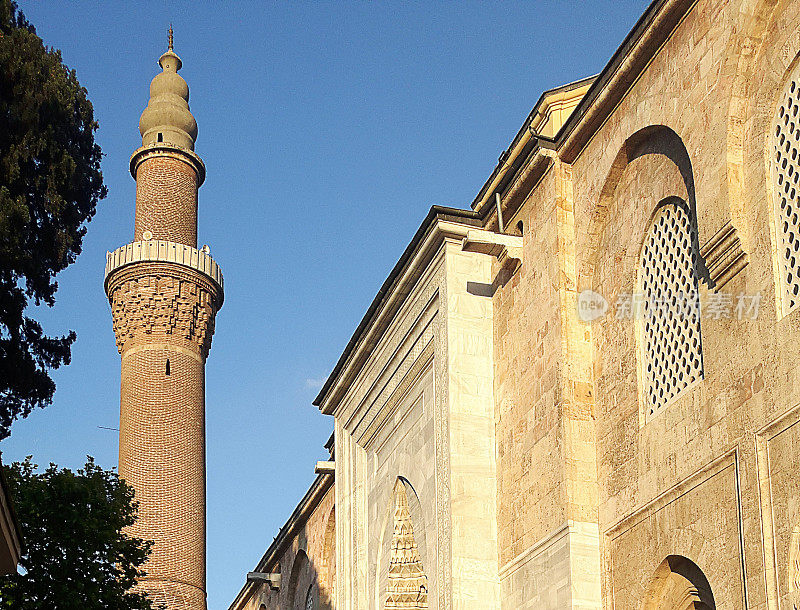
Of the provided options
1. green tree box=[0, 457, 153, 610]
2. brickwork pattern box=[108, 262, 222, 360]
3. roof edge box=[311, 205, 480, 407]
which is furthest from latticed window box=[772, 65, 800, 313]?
brickwork pattern box=[108, 262, 222, 360]

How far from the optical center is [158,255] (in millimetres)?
25625

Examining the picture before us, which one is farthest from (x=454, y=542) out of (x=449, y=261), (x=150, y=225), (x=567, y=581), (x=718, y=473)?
(x=150, y=225)

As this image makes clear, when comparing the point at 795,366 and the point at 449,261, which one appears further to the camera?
the point at 449,261

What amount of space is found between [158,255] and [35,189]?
1499 centimetres

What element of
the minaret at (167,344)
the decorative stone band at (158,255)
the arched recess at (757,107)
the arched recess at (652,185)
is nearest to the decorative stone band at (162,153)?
the minaret at (167,344)

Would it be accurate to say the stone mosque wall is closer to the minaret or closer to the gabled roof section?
the gabled roof section

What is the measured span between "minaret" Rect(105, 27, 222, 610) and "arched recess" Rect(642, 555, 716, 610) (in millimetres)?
16578

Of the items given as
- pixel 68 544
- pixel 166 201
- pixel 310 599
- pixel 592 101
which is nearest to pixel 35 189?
pixel 68 544

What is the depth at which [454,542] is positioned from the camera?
1023cm

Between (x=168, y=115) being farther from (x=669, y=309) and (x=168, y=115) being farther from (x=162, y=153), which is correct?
(x=669, y=309)

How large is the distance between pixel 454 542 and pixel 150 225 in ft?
57.4

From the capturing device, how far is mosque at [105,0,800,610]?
23.0 feet

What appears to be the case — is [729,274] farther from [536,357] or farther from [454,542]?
[454,542]

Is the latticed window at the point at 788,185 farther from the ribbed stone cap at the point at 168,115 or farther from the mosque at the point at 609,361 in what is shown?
the ribbed stone cap at the point at 168,115
